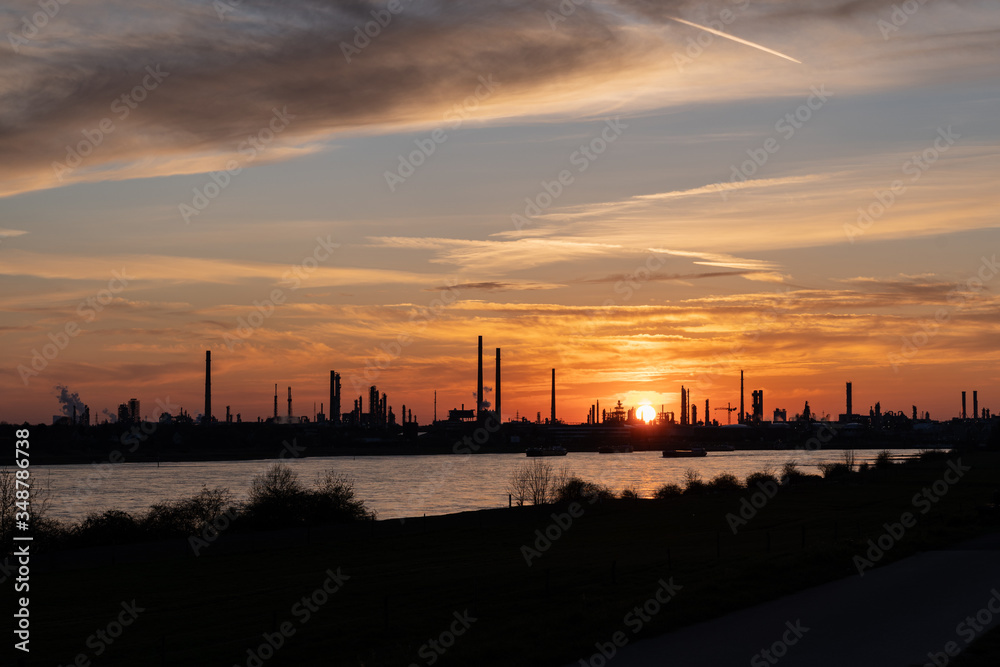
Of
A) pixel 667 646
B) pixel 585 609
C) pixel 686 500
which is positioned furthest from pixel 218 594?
pixel 686 500

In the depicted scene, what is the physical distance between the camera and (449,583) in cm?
3744

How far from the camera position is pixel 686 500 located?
87625mm

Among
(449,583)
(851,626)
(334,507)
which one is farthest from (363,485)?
(851,626)

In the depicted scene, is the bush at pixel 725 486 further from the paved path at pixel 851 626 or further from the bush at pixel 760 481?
the paved path at pixel 851 626

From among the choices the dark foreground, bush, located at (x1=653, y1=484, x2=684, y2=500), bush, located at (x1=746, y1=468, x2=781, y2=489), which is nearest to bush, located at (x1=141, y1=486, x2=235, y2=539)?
the dark foreground

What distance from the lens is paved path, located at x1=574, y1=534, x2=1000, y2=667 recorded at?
1805cm

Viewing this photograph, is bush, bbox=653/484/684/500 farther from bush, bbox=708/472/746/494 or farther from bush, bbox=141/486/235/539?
bush, bbox=141/486/235/539

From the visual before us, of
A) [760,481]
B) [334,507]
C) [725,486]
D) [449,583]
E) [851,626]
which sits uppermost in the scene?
[851,626]

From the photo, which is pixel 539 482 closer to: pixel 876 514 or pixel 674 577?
pixel 876 514

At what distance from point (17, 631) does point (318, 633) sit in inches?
498

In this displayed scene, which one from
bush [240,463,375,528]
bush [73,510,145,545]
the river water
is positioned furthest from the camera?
the river water

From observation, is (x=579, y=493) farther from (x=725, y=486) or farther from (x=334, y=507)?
(x=334, y=507)

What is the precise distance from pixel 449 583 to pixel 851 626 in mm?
19536

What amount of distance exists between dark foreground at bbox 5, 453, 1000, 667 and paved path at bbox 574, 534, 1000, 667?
0.72 m
